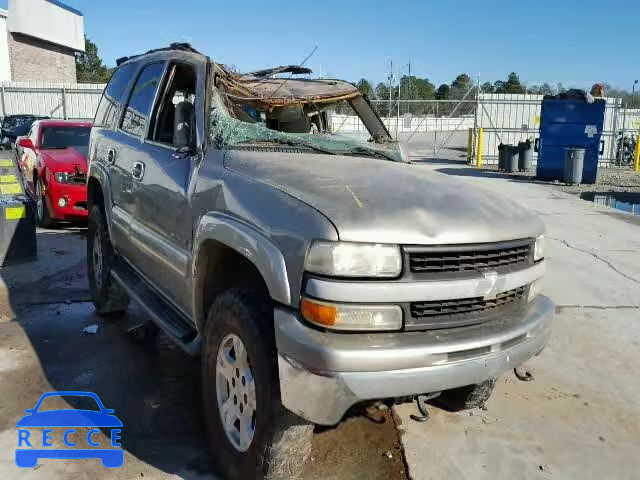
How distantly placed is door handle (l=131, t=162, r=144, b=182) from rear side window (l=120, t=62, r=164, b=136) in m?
0.29

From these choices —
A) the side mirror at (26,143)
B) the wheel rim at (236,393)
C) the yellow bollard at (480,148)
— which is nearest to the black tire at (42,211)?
the side mirror at (26,143)

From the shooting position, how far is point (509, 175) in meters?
18.6

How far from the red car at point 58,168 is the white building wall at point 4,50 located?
24.6 m

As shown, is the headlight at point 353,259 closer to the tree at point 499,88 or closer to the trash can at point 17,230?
the trash can at point 17,230

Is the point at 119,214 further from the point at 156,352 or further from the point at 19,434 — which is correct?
the point at 19,434

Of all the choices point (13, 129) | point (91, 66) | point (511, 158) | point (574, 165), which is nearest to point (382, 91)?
point (511, 158)

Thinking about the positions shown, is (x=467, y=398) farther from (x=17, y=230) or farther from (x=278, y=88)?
(x=17, y=230)

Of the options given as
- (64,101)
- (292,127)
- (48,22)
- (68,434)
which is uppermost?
(48,22)

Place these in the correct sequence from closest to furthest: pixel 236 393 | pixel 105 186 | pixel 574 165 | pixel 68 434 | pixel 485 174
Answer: pixel 236 393
pixel 68 434
pixel 105 186
pixel 574 165
pixel 485 174

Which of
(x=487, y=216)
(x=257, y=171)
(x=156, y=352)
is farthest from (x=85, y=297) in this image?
(x=487, y=216)

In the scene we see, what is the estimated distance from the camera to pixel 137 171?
405 centimetres

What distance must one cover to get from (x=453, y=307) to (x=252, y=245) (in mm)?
926

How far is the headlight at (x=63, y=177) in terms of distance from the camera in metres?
8.68

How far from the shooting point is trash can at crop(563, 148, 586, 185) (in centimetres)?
1605
